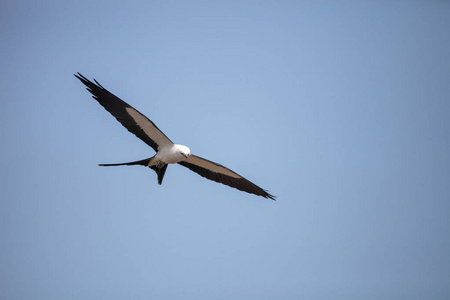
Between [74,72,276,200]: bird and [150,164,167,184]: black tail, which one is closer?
[74,72,276,200]: bird

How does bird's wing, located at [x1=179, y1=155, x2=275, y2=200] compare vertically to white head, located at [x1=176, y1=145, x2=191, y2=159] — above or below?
above

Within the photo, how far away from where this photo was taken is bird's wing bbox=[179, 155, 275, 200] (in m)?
13.7

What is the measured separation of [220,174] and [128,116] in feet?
10.1

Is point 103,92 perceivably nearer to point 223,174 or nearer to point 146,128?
point 146,128

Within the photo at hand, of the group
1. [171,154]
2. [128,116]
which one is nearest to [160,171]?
[171,154]

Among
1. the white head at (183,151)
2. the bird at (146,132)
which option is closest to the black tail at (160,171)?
the bird at (146,132)

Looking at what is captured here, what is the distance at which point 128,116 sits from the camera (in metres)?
12.4

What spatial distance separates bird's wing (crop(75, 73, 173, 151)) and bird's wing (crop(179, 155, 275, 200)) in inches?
48.6

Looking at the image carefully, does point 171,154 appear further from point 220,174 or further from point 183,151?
point 220,174

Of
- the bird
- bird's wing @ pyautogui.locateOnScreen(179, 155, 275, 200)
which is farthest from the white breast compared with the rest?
bird's wing @ pyautogui.locateOnScreen(179, 155, 275, 200)

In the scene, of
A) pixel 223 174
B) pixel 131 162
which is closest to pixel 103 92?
pixel 131 162

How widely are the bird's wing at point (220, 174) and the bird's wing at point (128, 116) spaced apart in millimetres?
1234

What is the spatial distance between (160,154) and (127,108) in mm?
1349

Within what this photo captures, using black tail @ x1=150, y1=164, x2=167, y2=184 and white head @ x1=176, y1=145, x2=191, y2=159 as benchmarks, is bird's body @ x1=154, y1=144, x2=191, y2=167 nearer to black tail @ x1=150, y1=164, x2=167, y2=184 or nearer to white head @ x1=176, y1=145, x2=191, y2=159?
white head @ x1=176, y1=145, x2=191, y2=159
